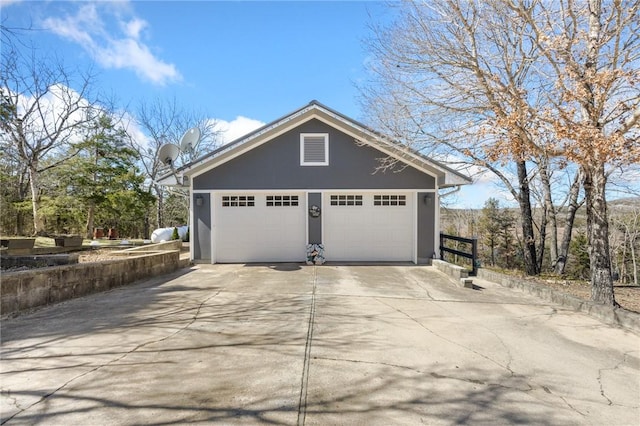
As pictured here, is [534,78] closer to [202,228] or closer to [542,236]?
[542,236]

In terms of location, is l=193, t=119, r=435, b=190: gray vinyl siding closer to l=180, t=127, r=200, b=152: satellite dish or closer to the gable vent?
the gable vent

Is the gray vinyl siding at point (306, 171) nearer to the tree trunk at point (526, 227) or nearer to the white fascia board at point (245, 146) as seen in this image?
the white fascia board at point (245, 146)

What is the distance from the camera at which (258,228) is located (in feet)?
33.6

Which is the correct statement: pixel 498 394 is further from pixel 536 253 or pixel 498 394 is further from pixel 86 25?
pixel 86 25

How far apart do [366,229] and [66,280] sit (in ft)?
24.4

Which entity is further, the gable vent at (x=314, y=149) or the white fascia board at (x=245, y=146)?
the gable vent at (x=314, y=149)

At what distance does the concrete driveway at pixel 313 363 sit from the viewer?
8.19 feet

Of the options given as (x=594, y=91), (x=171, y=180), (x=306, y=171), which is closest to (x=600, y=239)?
(x=594, y=91)

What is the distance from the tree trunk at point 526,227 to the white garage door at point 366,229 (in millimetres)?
4113

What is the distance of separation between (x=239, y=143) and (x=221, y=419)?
27.9ft

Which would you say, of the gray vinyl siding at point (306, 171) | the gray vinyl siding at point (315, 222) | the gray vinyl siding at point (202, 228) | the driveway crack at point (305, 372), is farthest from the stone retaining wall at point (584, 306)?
the gray vinyl siding at point (202, 228)

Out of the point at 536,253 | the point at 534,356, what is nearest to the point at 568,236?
the point at 536,253

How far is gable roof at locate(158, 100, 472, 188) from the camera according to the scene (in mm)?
9711

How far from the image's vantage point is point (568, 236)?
38.9 ft
